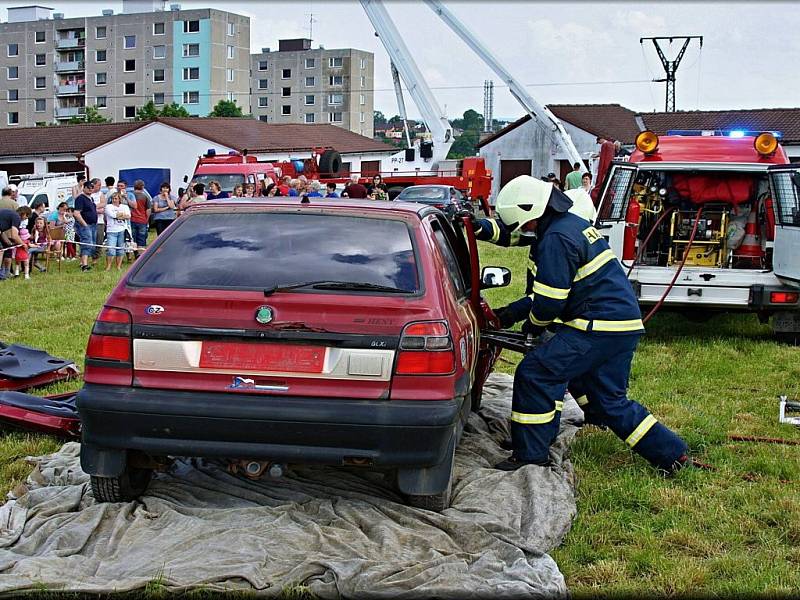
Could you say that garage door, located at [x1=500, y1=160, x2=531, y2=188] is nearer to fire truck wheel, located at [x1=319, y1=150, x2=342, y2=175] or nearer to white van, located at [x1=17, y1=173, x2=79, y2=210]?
fire truck wheel, located at [x1=319, y1=150, x2=342, y2=175]

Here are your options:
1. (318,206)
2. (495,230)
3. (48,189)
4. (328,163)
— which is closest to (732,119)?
(328,163)

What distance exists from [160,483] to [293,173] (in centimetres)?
2310

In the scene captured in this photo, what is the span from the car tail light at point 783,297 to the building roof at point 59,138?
44.1 m

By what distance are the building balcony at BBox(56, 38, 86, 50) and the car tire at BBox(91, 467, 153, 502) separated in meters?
92.3

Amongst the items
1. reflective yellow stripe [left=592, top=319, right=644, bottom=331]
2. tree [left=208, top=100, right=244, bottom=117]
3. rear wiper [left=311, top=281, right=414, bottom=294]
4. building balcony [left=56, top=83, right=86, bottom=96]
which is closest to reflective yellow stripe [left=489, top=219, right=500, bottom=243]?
reflective yellow stripe [left=592, top=319, right=644, bottom=331]

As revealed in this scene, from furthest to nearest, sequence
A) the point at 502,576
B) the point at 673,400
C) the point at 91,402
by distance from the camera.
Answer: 1. the point at 673,400
2. the point at 91,402
3. the point at 502,576

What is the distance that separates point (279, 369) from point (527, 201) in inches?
76.6

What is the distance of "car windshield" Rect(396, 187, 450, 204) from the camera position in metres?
29.2

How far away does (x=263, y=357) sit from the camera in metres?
4.56

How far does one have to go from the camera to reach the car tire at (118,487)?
4.94 meters

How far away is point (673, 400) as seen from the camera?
8.16m

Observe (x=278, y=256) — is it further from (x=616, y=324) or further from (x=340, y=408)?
(x=616, y=324)

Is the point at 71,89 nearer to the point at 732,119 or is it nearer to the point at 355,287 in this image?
the point at 732,119

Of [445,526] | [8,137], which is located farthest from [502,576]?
[8,137]
